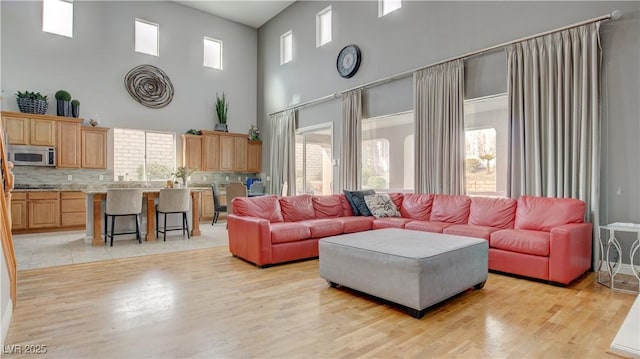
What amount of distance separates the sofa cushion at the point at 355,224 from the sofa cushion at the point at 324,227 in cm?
8

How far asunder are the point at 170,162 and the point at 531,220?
7.65 meters

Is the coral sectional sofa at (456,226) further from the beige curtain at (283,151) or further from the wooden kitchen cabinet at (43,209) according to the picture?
A: the wooden kitchen cabinet at (43,209)

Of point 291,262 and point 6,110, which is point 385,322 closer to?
point 291,262

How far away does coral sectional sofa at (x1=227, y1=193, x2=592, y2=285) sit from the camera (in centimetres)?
344

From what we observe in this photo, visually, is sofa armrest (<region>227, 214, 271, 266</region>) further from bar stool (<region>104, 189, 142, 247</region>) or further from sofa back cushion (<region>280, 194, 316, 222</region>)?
bar stool (<region>104, 189, 142, 247</region>)

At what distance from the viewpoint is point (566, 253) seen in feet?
10.8

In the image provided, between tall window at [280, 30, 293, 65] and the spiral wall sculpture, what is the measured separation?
288 cm

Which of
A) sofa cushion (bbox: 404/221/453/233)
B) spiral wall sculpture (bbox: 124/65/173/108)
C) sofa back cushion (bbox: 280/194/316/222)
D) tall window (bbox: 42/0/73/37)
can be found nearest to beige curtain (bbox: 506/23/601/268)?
sofa cushion (bbox: 404/221/453/233)

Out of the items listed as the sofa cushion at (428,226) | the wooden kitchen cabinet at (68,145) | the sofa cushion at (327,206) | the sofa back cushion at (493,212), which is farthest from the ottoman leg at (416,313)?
the wooden kitchen cabinet at (68,145)

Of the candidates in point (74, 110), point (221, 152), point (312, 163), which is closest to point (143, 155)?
point (74, 110)

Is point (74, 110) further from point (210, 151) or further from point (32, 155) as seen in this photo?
point (210, 151)

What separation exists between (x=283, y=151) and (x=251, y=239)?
15.7ft

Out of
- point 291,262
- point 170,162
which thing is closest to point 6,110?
point 170,162

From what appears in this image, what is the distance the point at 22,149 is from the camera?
21.1 ft
